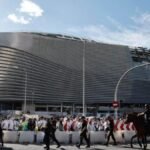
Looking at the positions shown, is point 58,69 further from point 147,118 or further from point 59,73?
point 147,118

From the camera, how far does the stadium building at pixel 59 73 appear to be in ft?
378

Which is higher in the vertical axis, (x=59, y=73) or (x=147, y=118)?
(x=59, y=73)

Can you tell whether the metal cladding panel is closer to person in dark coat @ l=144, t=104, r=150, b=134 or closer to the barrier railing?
the barrier railing

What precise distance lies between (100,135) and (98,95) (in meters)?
105

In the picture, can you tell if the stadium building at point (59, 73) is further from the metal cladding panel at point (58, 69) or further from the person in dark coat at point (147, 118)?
the person in dark coat at point (147, 118)

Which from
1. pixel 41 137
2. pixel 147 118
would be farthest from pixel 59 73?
pixel 147 118

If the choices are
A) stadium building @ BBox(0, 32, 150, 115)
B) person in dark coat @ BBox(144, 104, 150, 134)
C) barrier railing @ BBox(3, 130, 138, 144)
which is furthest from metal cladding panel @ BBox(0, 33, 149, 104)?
person in dark coat @ BBox(144, 104, 150, 134)

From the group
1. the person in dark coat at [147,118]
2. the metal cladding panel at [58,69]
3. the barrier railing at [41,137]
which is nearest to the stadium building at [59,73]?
the metal cladding panel at [58,69]

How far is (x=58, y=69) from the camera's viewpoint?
122188 mm

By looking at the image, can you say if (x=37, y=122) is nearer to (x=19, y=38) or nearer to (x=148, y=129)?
(x=148, y=129)

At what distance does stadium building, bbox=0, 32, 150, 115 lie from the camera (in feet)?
378

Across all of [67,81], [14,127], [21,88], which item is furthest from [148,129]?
[67,81]

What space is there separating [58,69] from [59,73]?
49.7 inches

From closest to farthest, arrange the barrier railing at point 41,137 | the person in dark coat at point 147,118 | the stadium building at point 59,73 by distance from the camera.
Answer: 1. the person in dark coat at point 147,118
2. the barrier railing at point 41,137
3. the stadium building at point 59,73
